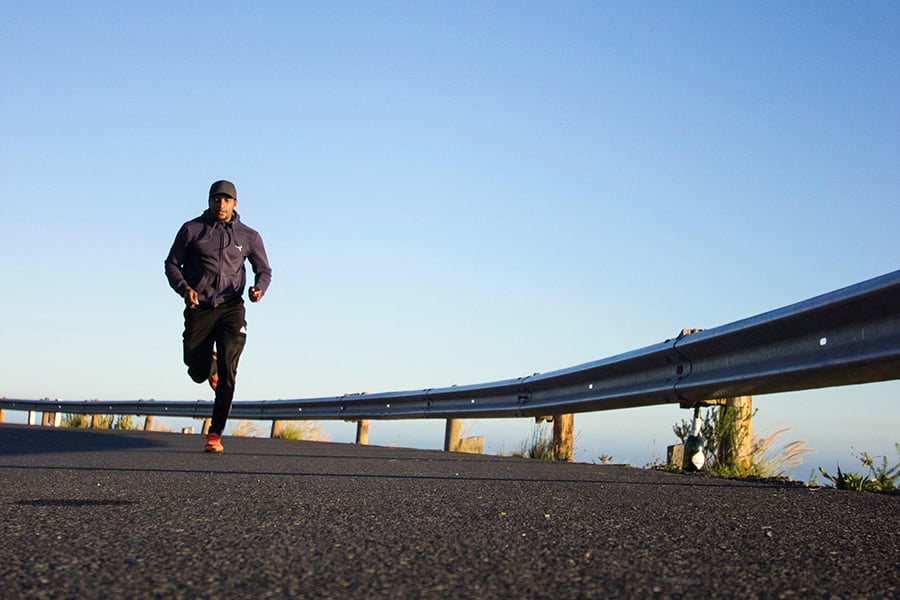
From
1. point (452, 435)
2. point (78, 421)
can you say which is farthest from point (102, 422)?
point (452, 435)

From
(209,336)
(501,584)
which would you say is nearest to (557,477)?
(501,584)

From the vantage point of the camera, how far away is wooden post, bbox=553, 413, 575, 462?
9812mm

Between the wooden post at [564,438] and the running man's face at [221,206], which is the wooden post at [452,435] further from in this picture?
the running man's face at [221,206]

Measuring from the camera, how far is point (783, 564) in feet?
9.46

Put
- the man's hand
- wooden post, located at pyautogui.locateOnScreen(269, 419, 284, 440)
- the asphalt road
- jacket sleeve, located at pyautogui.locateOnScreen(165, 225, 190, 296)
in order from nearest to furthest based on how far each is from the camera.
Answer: the asphalt road < the man's hand < jacket sleeve, located at pyautogui.locateOnScreen(165, 225, 190, 296) < wooden post, located at pyautogui.locateOnScreen(269, 419, 284, 440)

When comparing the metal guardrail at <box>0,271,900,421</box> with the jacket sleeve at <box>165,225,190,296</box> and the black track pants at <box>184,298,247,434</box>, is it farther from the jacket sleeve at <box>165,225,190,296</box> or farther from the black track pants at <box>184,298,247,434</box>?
the jacket sleeve at <box>165,225,190,296</box>

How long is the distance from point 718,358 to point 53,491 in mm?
3786

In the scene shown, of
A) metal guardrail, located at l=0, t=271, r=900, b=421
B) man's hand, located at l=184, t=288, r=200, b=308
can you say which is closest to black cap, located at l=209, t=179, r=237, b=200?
man's hand, located at l=184, t=288, r=200, b=308

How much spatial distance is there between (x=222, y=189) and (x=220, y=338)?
4.46 ft

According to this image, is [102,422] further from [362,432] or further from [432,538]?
[432,538]

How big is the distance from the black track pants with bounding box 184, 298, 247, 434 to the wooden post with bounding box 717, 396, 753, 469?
14.9 feet

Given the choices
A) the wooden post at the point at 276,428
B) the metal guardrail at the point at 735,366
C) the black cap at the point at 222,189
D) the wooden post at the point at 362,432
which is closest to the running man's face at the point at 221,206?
the black cap at the point at 222,189

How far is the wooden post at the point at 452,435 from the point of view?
440 inches

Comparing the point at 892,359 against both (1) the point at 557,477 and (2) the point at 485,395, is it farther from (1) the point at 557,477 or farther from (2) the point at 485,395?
(2) the point at 485,395
